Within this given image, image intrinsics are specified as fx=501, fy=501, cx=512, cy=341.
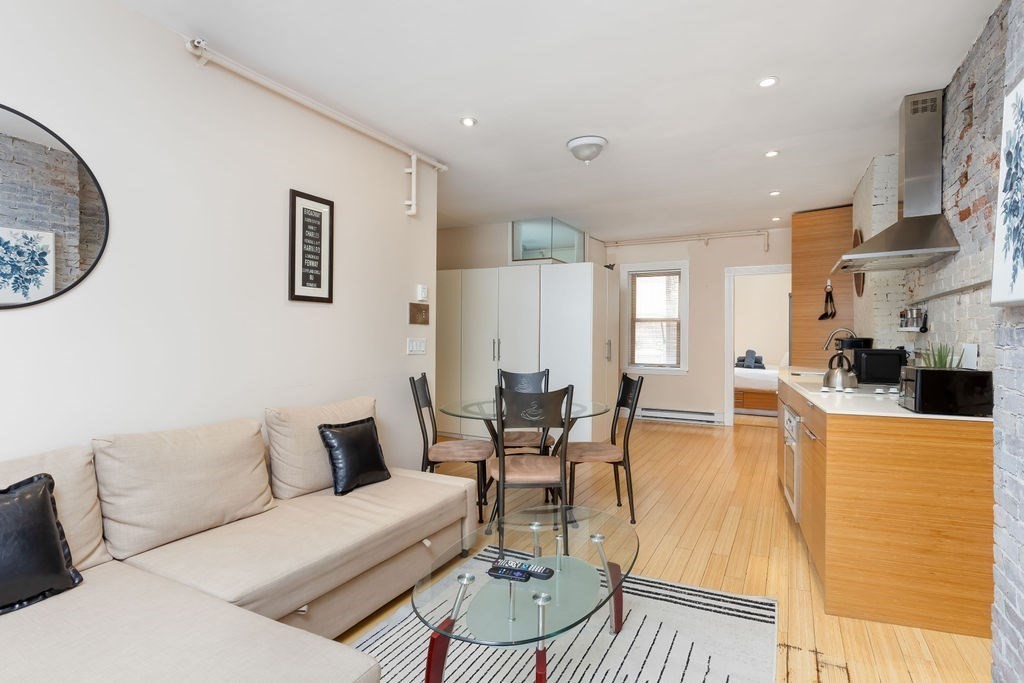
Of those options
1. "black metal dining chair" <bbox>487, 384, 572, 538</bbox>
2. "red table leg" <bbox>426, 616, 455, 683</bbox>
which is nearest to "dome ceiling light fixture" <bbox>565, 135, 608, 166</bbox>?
"black metal dining chair" <bbox>487, 384, 572, 538</bbox>

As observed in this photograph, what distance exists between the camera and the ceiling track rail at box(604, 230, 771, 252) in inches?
251

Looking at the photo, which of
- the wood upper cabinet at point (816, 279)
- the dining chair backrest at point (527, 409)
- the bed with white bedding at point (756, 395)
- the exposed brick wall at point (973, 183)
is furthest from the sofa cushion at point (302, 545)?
the bed with white bedding at point (756, 395)

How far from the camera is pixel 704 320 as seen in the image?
22.3ft

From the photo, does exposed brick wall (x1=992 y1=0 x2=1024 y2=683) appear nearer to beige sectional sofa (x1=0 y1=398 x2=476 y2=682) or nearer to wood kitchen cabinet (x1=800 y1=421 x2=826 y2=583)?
wood kitchen cabinet (x1=800 y1=421 x2=826 y2=583)

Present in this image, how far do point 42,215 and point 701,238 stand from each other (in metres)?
6.58

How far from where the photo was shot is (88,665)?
122 cm

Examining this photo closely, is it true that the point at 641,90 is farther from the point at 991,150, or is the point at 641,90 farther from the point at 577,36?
the point at 991,150

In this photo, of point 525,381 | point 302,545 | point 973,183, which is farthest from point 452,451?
point 973,183

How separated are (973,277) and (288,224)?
3420mm

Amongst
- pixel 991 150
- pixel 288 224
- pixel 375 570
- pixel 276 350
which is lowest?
pixel 375 570

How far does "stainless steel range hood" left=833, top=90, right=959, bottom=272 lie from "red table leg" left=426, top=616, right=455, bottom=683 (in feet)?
9.52

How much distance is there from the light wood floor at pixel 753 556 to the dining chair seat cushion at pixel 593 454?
1.53ft

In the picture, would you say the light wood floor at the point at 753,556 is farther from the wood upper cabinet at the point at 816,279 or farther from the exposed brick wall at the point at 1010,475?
the wood upper cabinet at the point at 816,279

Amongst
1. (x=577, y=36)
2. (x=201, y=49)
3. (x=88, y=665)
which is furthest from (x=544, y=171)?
(x=88, y=665)
